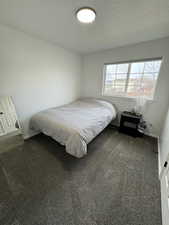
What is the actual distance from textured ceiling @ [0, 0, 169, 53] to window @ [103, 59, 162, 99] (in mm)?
618

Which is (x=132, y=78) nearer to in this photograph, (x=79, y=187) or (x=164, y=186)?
(x=164, y=186)

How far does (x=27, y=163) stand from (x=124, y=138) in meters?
2.29

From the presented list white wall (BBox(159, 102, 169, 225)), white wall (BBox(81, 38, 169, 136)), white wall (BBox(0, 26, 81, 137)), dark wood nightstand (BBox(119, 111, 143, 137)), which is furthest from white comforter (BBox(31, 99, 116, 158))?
white wall (BBox(81, 38, 169, 136))

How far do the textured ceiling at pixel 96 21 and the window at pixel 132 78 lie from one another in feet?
2.03

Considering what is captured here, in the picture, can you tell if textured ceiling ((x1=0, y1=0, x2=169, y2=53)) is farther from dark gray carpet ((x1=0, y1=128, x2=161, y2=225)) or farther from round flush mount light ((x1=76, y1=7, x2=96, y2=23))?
dark gray carpet ((x1=0, y1=128, x2=161, y2=225))

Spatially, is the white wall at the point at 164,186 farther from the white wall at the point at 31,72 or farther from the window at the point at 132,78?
the white wall at the point at 31,72

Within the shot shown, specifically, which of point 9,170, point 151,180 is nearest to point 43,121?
point 9,170

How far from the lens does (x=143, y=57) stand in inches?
96.9

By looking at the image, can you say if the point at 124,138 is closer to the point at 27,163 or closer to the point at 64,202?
the point at 64,202

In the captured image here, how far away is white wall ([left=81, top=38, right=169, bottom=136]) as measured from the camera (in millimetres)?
2262

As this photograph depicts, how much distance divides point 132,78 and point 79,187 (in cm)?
292

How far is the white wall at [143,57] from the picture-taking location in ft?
7.42

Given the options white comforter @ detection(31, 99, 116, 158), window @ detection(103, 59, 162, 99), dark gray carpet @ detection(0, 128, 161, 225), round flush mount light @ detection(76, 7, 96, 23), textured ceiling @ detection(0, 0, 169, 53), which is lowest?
dark gray carpet @ detection(0, 128, 161, 225)

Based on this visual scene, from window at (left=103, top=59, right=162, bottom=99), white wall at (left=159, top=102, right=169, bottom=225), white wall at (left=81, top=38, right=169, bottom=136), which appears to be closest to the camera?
white wall at (left=159, top=102, right=169, bottom=225)
